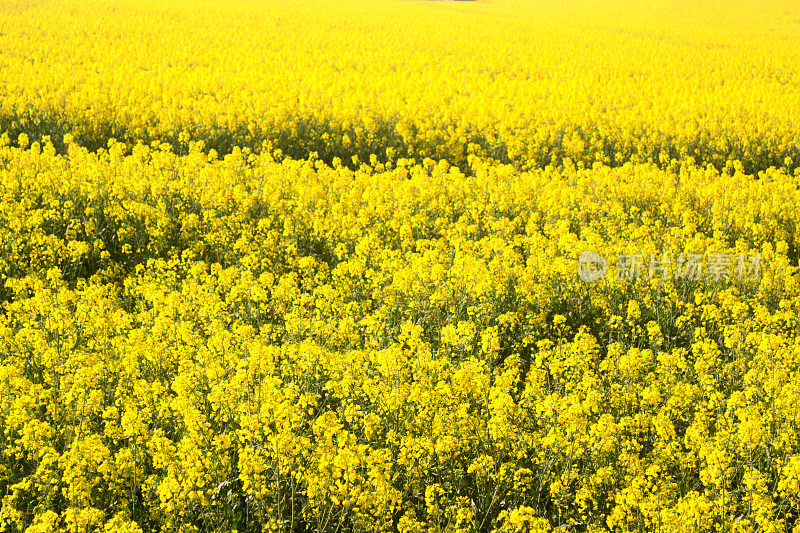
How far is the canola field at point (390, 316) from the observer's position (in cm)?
393

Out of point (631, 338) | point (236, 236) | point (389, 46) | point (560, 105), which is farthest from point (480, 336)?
point (389, 46)

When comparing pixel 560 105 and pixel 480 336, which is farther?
pixel 560 105

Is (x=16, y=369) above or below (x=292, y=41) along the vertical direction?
below

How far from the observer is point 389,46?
23.8 meters

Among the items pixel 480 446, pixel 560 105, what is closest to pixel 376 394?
pixel 480 446

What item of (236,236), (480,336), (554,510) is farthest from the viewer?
(236,236)

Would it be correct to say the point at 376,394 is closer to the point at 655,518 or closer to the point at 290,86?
the point at 655,518

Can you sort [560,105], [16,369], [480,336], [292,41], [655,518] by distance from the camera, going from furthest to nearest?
[292,41] < [560,105] < [480,336] < [16,369] < [655,518]

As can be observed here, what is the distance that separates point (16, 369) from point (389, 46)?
2106cm

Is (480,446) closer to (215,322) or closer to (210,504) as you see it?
(210,504)

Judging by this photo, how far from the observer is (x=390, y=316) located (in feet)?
20.3

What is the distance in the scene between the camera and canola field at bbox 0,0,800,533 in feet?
12.9

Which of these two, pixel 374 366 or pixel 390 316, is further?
A: pixel 390 316

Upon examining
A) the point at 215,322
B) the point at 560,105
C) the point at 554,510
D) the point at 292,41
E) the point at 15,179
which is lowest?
the point at 554,510
